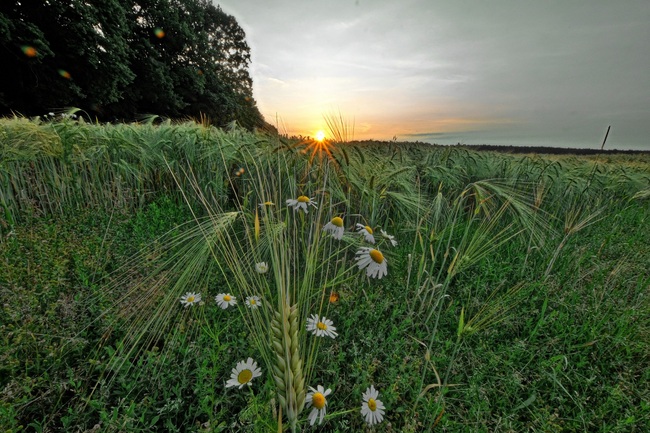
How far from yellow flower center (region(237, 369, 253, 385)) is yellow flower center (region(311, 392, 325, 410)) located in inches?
10.9

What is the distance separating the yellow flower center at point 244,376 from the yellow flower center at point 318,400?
278mm

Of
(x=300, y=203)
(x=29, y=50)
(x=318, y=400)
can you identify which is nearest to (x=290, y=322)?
(x=318, y=400)

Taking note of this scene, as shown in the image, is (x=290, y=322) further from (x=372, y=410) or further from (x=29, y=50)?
(x=29, y=50)

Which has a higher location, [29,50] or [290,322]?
[29,50]

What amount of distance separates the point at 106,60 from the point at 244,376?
1622cm

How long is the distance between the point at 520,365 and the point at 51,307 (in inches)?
89.2

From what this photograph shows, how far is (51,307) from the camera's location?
4.38ft

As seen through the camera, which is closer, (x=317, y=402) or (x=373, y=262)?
(x=317, y=402)

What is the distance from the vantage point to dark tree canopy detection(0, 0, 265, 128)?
1077 cm

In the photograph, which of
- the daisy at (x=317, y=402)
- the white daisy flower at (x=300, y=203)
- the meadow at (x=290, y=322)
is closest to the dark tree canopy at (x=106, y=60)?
the meadow at (x=290, y=322)

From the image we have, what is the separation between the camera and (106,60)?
12.3m

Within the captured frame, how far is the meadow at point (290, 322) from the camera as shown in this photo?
981mm

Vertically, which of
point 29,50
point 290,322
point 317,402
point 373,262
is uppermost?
point 29,50

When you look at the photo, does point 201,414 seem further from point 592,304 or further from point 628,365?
point 592,304
